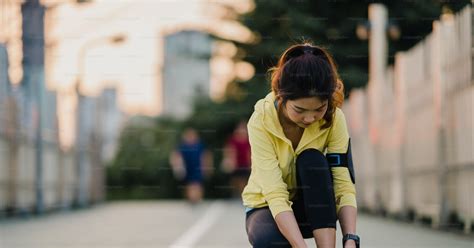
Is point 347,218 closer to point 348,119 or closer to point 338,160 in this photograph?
point 338,160

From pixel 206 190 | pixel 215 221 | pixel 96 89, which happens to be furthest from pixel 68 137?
pixel 206 190

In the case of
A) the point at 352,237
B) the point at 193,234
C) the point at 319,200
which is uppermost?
the point at 319,200

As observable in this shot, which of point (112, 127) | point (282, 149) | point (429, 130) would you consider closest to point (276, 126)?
point (282, 149)

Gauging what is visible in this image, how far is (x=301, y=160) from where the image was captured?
300 centimetres

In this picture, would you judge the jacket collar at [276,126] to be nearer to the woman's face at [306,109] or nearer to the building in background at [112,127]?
the woman's face at [306,109]

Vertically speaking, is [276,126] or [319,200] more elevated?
[276,126]

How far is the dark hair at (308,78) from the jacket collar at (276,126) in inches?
1.2

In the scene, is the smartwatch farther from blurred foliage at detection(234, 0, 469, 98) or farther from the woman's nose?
blurred foliage at detection(234, 0, 469, 98)

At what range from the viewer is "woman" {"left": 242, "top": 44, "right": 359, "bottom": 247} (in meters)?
2.95

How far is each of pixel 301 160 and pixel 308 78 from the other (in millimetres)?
243

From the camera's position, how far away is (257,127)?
318 cm

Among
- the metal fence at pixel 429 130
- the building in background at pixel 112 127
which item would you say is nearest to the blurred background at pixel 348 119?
the metal fence at pixel 429 130

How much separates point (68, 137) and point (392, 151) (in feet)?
22.5

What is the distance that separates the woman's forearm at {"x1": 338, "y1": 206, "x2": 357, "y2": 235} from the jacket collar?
23cm
